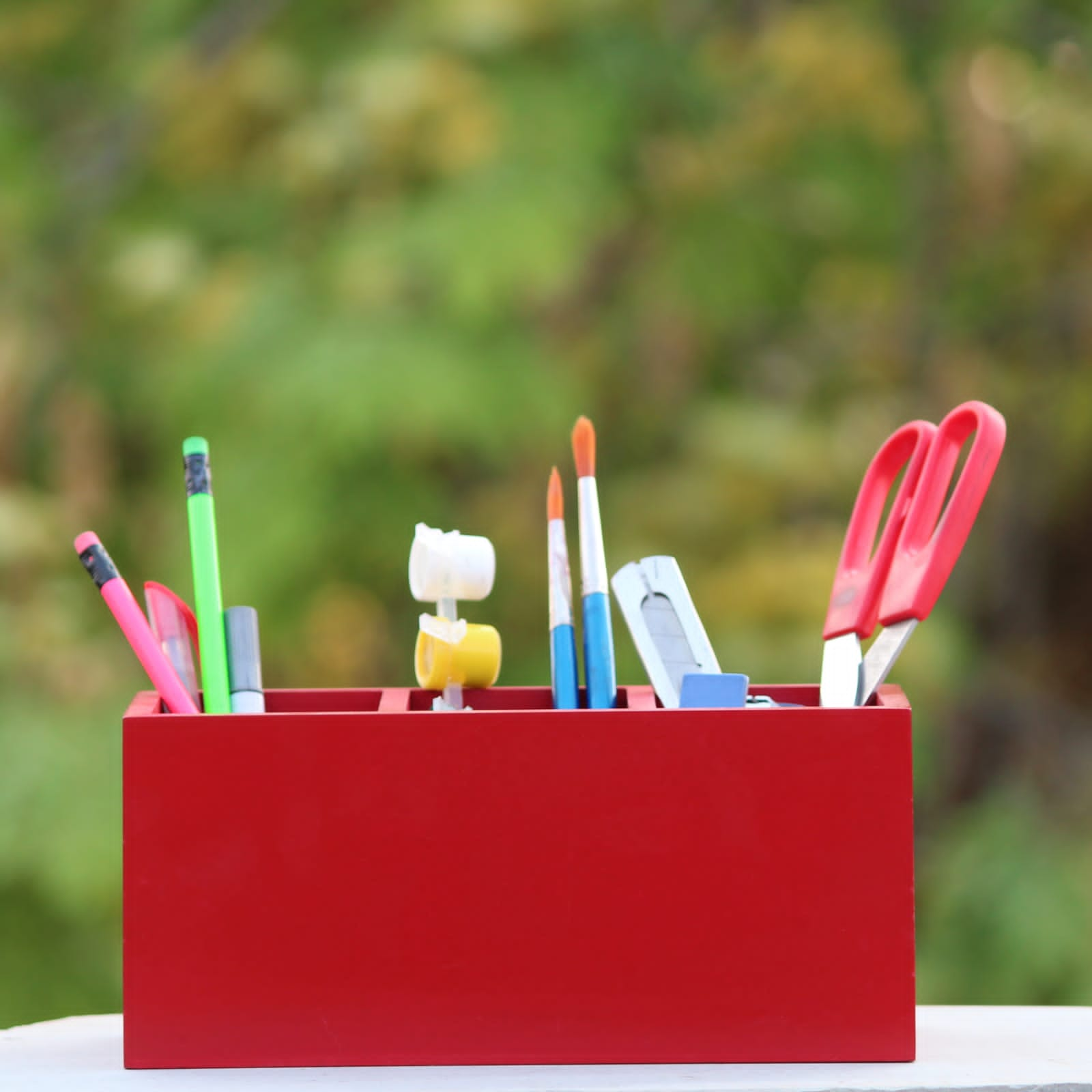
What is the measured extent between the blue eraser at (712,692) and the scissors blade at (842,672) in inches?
1.3

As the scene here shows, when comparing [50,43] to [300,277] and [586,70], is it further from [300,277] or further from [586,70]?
[586,70]

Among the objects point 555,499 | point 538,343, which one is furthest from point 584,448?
point 538,343

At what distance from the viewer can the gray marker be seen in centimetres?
52

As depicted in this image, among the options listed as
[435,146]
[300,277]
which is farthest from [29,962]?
[435,146]

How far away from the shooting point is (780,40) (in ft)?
5.91

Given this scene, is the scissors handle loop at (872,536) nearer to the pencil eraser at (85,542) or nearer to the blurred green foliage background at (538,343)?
the pencil eraser at (85,542)

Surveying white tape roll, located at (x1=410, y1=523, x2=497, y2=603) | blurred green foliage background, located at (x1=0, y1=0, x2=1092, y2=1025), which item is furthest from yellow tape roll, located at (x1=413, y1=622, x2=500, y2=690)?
Result: blurred green foliage background, located at (x1=0, y1=0, x2=1092, y2=1025)

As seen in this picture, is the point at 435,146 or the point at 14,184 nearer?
the point at 435,146

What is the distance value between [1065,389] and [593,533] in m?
1.64

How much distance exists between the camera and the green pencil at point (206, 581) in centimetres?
50

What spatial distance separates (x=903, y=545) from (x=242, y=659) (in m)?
0.21

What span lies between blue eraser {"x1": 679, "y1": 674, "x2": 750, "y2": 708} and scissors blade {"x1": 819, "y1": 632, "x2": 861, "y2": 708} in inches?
1.3

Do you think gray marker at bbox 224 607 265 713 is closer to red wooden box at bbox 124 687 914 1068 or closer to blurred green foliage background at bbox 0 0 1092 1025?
red wooden box at bbox 124 687 914 1068

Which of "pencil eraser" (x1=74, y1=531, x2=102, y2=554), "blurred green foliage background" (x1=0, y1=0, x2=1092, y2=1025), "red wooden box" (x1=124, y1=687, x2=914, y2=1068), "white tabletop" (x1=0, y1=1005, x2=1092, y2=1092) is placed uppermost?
"blurred green foliage background" (x1=0, y1=0, x2=1092, y2=1025)
